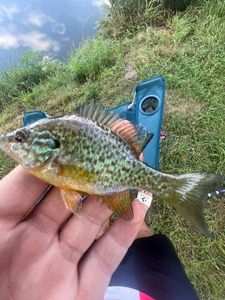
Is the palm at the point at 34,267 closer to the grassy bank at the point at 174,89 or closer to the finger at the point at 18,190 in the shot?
the finger at the point at 18,190

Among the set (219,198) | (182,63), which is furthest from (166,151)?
(182,63)

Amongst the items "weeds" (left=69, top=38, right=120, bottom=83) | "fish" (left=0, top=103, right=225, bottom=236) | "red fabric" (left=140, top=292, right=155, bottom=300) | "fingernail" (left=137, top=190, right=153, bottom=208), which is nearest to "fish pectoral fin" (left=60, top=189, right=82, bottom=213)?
"fish" (left=0, top=103, right=225, bottom=236)

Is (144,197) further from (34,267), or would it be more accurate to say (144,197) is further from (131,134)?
(34,267)

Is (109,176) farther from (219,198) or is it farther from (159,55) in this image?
(159,55)

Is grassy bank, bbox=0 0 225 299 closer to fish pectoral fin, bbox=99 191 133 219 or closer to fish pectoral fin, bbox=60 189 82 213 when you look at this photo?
fish pectoral fin, bbox=99 191 133 219

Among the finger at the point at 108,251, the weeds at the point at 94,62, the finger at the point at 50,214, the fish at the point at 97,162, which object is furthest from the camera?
the weeds at the point at 94,62

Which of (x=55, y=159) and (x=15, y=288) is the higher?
(x=55, y=159)

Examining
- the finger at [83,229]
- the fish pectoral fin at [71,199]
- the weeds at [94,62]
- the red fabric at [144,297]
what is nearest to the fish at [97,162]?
the fish pectoral fin at [71,199]
